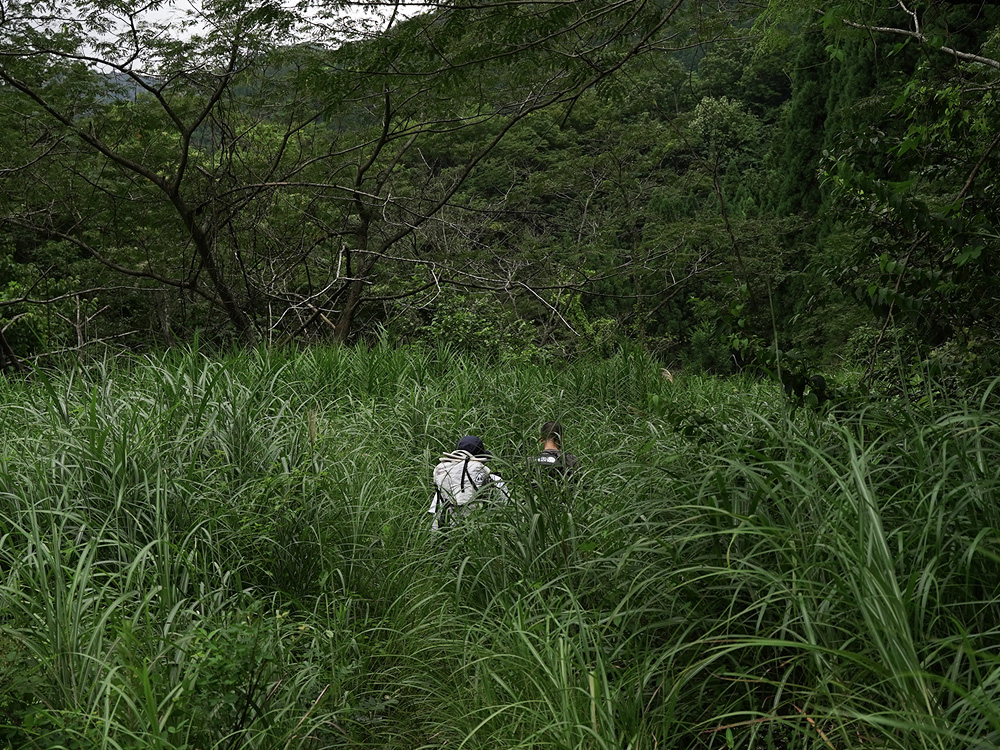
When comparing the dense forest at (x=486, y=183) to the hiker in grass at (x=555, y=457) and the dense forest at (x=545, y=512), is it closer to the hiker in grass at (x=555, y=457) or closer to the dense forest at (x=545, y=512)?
the dense forest at (x=545, y=512)

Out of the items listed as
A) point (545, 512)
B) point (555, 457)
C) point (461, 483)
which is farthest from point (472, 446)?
point (545, 512)

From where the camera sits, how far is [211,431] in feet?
14.3

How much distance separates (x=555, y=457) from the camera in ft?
14.7

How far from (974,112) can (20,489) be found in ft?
15.3

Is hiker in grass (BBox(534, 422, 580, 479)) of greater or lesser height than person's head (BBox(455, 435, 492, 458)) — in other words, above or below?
above

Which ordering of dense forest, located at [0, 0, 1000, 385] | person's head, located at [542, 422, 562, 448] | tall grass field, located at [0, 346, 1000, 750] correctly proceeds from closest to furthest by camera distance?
tall grass field, located at [0, 346, 1000, 750] → dense forest, located at [0, 0, 1000, 385] → person's head, located at [542, 422, 562, 448]

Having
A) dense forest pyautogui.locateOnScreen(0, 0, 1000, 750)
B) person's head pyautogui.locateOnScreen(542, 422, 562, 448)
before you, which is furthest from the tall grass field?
person's head pyautogui.locateOnScreen(542, 422, 562, 448)

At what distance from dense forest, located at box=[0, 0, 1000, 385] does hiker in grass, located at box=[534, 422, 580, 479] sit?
938 millimetres

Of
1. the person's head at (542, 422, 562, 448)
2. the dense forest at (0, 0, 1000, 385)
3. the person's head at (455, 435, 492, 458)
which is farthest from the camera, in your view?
the person's head at (455, 435, 492, 458)

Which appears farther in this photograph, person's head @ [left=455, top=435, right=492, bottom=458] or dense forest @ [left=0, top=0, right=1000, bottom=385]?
person's head @ [left=455, top=435, right=492, bottom=458]

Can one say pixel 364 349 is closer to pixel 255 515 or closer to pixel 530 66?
pixel 530 66

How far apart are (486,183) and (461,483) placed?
16109 mm

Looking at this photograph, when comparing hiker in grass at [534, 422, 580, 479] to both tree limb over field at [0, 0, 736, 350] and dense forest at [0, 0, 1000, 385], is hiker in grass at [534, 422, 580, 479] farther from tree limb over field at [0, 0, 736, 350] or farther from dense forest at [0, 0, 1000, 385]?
tree limb over field at [0, 0, 736, 350]

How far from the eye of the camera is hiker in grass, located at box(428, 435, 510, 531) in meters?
4.09
